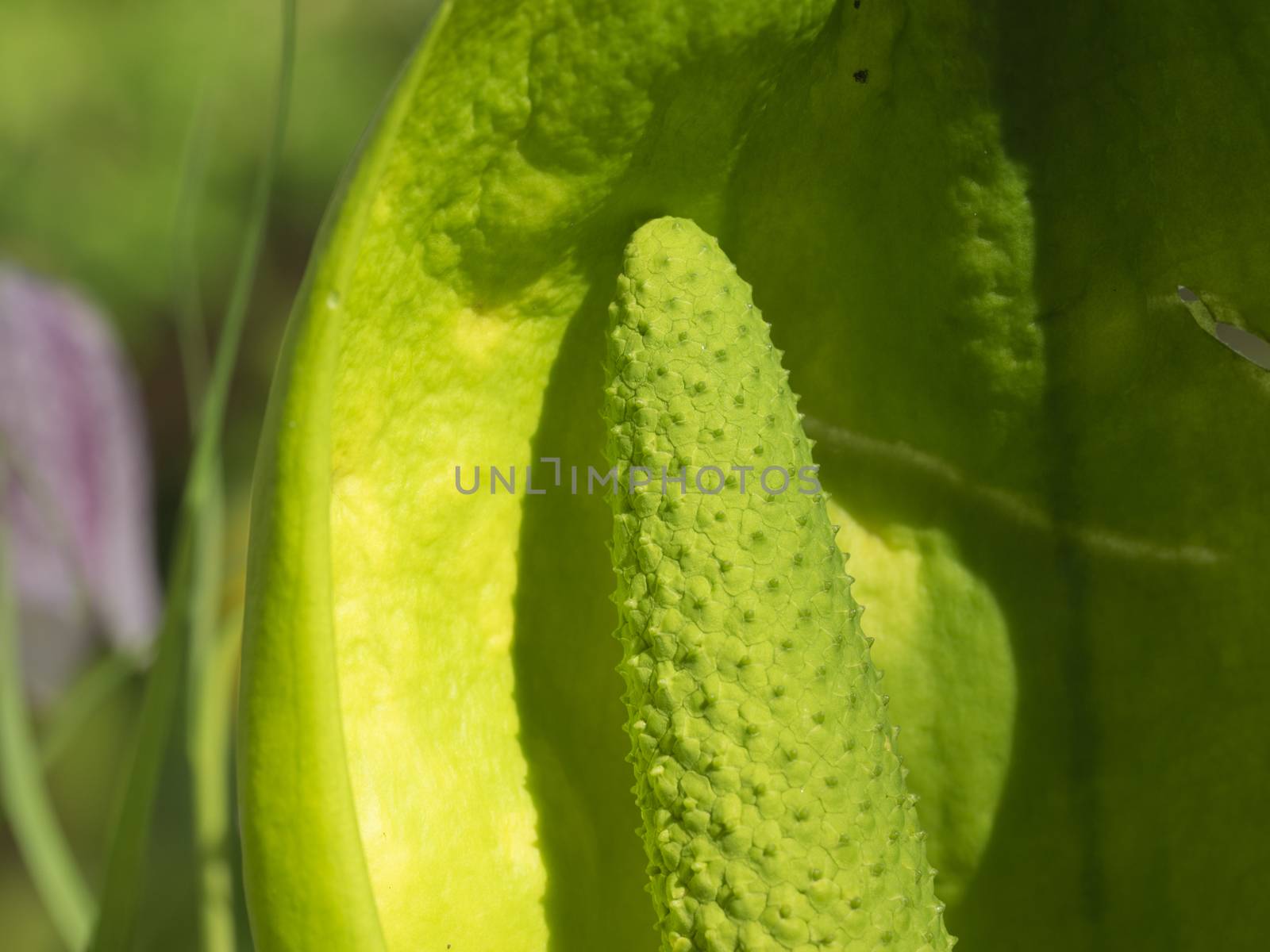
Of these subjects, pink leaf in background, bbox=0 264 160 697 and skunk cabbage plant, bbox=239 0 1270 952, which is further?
pink leaf in background, bbox=0 264 160 697

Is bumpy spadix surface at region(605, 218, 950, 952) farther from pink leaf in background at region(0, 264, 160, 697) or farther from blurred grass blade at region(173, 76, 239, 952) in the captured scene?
pink leaf in background at region(0, 264, 160, 697)

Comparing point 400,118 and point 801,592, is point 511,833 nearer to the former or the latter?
point 801,592

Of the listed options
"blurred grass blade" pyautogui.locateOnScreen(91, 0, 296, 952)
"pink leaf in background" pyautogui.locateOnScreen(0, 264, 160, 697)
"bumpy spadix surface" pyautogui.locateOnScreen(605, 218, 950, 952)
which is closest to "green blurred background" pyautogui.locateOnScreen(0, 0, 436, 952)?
"pink leaf in background" pyautogui.locateOnScreen(0, 264, 160, 697)

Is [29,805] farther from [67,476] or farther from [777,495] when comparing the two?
[67,476]

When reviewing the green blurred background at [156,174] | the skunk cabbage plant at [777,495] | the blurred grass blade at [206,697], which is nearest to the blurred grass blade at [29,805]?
the blurred grass blade at [206,697]

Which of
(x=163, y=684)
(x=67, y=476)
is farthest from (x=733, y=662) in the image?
(x=67, y=476)

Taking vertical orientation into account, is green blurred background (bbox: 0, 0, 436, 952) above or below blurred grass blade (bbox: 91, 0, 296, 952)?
above
